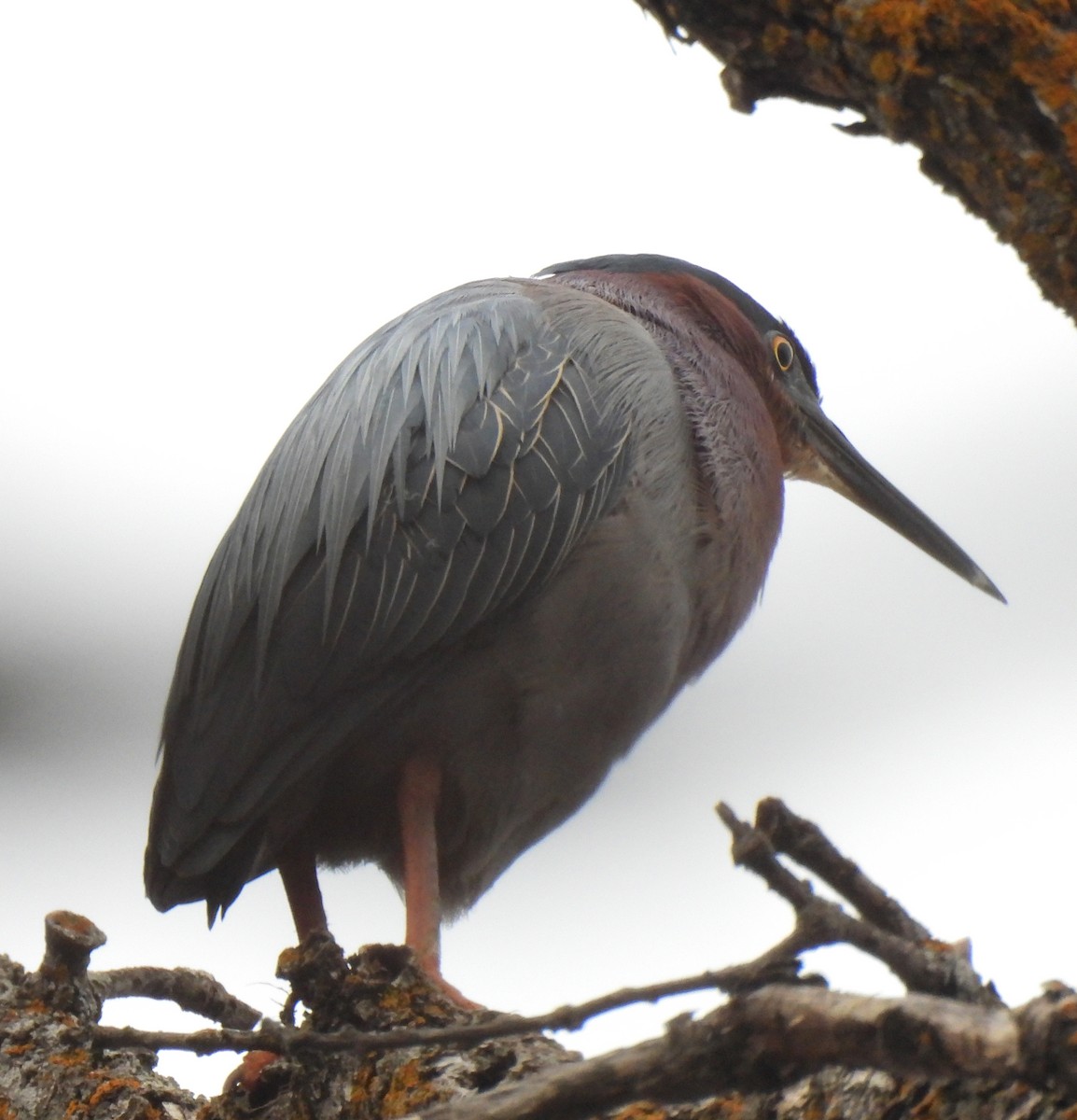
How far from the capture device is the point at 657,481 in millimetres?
3055

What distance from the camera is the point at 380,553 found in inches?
116

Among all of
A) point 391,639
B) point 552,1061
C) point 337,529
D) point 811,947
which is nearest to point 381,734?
point 391,639

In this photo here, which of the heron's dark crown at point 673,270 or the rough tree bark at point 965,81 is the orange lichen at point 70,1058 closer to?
the rough tree bark at point 965,81

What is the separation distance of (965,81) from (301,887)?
210 centimetres

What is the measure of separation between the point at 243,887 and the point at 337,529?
0.74 meters

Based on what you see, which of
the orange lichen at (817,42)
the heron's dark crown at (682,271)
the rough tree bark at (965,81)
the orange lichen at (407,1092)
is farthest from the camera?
the heron's dark crown at (682,271)

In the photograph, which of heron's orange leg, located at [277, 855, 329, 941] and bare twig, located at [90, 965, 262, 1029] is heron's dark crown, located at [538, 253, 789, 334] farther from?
bare twig, located at [90, 965, 262, 1029]

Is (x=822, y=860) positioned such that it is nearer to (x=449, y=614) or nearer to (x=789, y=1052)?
(x=789, y=1052)

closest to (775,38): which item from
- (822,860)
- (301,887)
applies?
(822,860)

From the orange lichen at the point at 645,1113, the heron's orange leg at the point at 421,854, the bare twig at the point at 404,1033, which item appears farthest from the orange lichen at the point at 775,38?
the heron's orange leg at the point at 421,854

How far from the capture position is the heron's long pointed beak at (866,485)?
4.02 meters

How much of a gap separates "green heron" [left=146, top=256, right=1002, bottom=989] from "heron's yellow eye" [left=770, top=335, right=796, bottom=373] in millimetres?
721

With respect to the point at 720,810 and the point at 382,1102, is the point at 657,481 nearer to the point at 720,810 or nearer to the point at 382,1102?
the point at 382,1102

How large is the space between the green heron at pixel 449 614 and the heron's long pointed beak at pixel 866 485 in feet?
2.60
